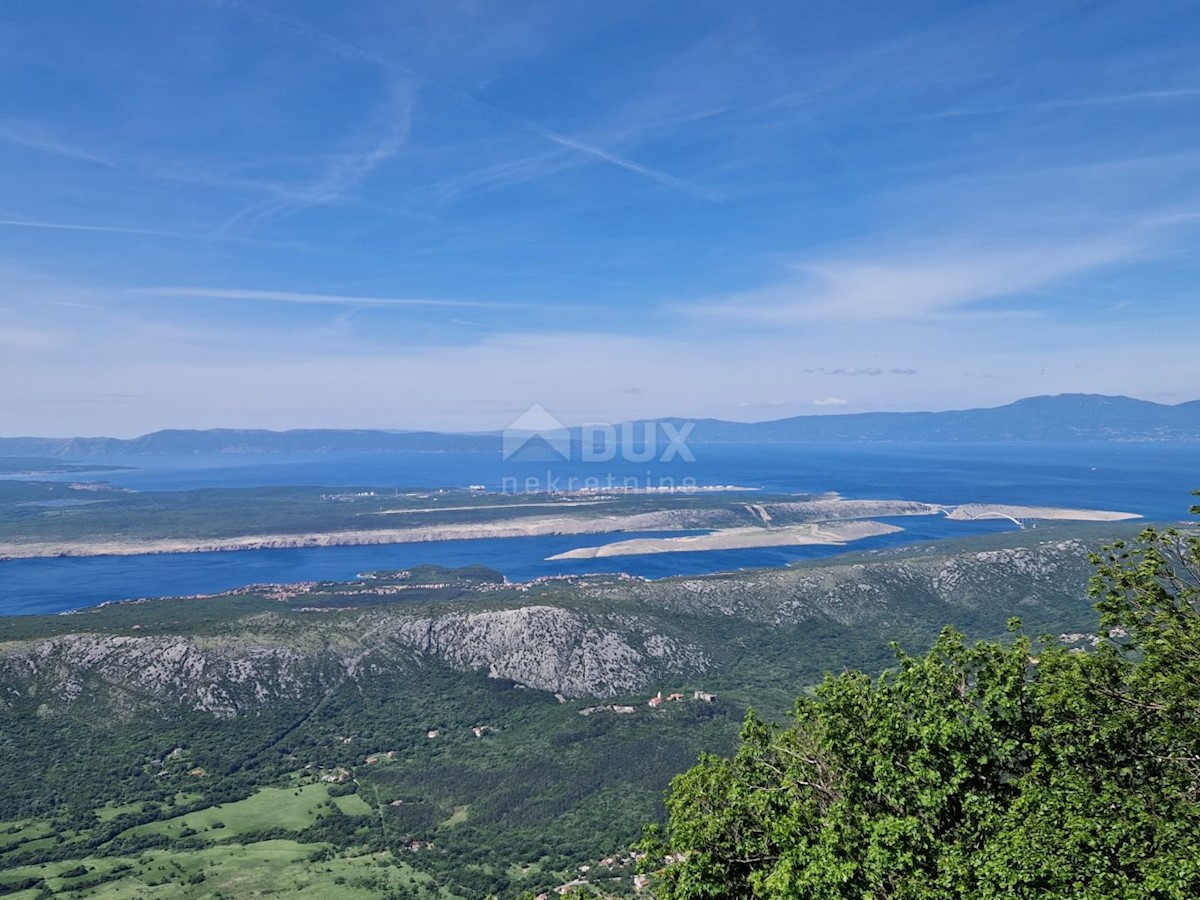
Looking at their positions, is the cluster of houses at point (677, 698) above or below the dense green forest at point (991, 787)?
below

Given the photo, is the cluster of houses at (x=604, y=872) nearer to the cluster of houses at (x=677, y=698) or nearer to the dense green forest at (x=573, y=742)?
the dense green forest at (x=573, y=742)

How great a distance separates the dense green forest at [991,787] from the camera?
42.9ft

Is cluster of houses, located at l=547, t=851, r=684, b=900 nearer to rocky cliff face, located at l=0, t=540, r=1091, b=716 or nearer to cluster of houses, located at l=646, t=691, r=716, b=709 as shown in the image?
cluster of houses, located at l=646, t=691, r=716, b=709

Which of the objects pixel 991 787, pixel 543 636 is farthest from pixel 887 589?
pixel 991 787

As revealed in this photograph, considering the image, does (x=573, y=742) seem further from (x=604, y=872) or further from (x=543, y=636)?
(x=604, y=872)

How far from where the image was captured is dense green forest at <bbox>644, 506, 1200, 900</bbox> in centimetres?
1307

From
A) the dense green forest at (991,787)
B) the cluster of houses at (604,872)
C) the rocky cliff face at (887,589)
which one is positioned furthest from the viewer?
the rocky cliff face at (887,589)

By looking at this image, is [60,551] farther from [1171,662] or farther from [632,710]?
[1171,662]

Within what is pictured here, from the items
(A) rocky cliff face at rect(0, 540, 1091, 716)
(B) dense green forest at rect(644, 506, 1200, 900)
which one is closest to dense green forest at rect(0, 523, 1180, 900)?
(B) dense green forest at rect(644, 506, 1200, 900)

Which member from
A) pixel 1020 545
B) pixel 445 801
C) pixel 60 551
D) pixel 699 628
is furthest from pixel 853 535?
pixel 60 551

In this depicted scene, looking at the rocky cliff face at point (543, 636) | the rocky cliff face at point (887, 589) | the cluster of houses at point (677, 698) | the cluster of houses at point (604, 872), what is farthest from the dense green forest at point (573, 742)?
the cluster of houses at point (677, 698)

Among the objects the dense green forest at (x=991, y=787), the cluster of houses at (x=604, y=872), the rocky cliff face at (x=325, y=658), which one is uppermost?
the dense green forest at (x=991, y=787)

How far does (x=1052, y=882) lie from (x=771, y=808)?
6.37 meters

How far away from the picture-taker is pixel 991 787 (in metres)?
16.4
